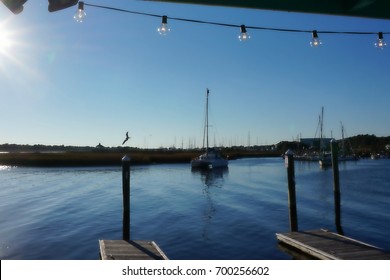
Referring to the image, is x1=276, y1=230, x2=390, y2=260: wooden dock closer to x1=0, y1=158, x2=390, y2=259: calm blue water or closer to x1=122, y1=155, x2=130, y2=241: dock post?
x1=0, y1=158, x2=390, y2=259: calm blue water

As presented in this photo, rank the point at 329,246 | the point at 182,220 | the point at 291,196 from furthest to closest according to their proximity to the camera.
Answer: the point at 182,220 → the point at 291,196 → the point at 329,246

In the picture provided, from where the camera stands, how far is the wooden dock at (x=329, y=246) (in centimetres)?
984

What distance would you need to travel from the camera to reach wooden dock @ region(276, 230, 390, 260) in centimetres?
984

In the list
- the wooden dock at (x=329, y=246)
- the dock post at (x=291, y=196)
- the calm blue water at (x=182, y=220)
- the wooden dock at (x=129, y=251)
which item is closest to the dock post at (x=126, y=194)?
the wooden dock at (x=129, y=251)

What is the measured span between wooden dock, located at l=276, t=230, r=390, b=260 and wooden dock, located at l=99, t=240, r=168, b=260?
4076 mm

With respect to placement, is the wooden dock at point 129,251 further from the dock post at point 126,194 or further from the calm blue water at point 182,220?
the calm blue water at point 182,220

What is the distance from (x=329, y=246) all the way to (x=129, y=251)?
5.44 meters

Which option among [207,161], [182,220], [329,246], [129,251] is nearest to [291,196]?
[329,246]

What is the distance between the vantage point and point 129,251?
34.6ft

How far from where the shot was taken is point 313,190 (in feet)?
109

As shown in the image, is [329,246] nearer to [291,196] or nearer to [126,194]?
[291,196]

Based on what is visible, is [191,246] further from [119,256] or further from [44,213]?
[44,213]

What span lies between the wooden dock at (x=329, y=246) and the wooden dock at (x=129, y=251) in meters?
4.08

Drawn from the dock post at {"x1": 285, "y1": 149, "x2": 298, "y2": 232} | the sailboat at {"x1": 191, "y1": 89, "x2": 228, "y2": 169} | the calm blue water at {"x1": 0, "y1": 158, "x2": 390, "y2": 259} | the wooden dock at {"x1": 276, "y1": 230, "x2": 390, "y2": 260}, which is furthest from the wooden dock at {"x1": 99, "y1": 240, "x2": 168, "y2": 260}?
the sailboat at {"x1": 191, "y1": 89, "x2": 228, "y2": 169}
